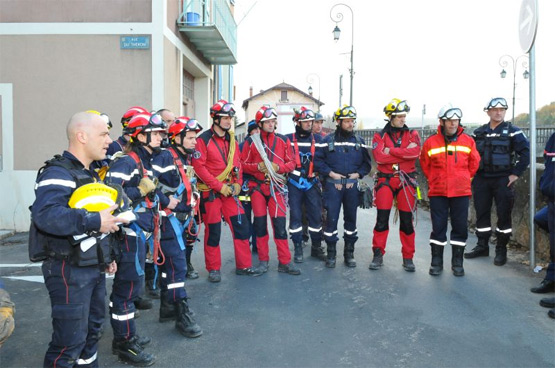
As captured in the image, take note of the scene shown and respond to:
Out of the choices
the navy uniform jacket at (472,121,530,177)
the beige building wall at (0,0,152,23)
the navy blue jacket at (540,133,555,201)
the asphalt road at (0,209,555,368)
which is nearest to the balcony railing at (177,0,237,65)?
the beige building wall at (0,0,152,23)

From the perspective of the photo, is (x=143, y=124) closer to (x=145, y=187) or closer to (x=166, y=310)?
(x=145, y=187)

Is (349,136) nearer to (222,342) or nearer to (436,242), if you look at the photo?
(436,242)

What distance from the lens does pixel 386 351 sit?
4039 millimetres

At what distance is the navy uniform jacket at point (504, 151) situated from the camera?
6613mm

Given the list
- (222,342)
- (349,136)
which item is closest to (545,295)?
(349,136)

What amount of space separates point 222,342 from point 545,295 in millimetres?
3775

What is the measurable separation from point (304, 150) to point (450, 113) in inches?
84.9

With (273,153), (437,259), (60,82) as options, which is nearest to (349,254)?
(437,259)

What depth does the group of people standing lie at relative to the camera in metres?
3.96

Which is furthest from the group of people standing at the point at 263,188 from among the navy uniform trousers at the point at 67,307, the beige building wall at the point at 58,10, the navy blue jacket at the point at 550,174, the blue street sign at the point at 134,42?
the beige building wall at the point at 58,10

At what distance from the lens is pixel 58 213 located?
278 centimetres

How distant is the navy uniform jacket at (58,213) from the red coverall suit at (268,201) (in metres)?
3.70

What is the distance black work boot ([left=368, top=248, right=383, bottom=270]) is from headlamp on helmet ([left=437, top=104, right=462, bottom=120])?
2033 millimetres

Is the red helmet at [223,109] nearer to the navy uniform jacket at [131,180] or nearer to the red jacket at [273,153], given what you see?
the red jacket at [273,153]
